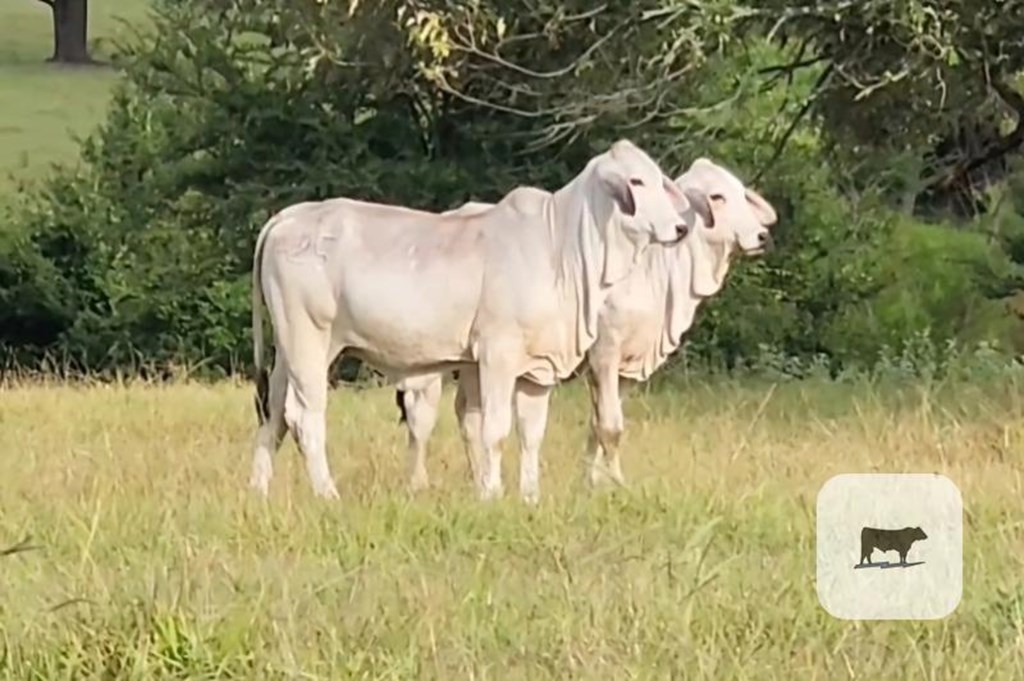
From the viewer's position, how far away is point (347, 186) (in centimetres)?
1891

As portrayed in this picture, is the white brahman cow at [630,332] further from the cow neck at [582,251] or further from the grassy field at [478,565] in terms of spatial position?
the cow neck at [582,251]

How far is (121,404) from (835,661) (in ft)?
25.8

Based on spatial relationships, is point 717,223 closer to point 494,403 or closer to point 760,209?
point 760,209

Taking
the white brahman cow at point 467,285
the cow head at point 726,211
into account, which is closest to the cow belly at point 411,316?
the white brahman cow at point 467,285

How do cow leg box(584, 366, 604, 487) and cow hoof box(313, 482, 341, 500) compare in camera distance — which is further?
cow leg box(584, 366, 604, 487)

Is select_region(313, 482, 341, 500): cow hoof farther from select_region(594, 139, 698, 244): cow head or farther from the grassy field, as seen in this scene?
select_region(594, 139, 698, 244): cow head

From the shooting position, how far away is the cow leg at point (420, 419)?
8.20 m

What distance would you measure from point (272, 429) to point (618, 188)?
1771 millimetres

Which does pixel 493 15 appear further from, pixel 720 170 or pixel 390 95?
pixel 390 95

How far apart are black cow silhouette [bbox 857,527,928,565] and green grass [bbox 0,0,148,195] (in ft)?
67.7

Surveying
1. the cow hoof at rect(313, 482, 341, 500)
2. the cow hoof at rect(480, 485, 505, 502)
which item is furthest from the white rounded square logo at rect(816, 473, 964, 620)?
the cow hoof at rect(313, 482, 341, 500)

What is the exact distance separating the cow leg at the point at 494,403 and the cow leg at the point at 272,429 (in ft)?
3.01

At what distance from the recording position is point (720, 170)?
8797 mm

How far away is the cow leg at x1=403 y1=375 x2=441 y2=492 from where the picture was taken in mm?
8203
